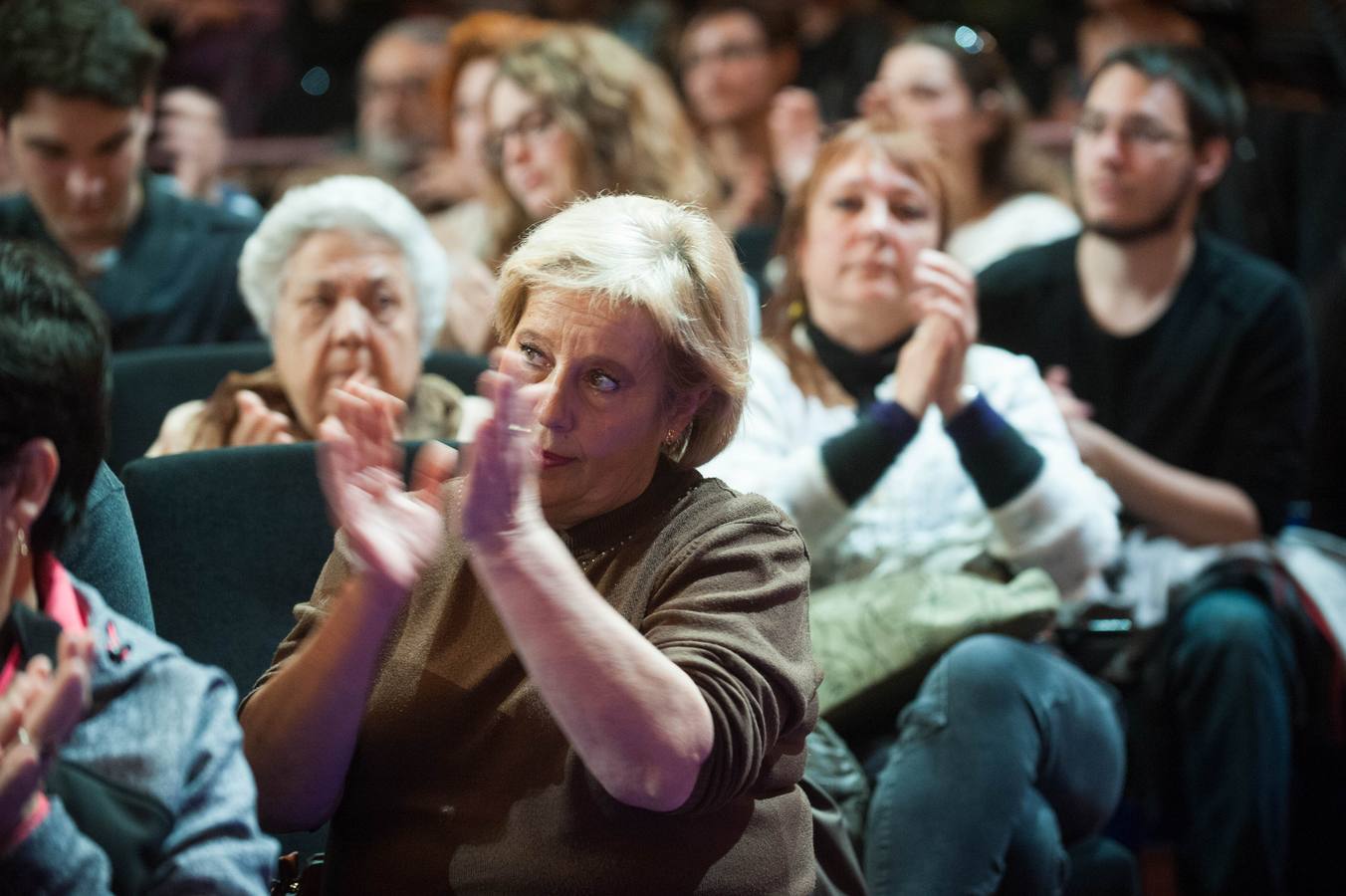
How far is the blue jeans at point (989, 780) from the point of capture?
1847mm

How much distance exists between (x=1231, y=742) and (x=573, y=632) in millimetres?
1566

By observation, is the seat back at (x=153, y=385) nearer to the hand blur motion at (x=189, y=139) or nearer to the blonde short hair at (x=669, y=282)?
the blonde short hair at (x=669, y=282)

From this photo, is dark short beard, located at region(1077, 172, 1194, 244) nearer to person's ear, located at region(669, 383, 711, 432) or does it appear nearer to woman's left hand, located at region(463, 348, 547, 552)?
person's ear, located at region(669, 383, 711, 432)

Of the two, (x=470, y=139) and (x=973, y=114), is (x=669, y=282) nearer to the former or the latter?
(x=973, y=114)

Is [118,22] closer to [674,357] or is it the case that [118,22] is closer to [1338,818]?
[674,357]

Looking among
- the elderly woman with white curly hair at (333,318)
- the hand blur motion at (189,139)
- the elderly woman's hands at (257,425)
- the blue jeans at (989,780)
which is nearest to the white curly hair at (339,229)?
the elderly woman with white curly hair at (333,318)

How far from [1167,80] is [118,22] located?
6.32 ft

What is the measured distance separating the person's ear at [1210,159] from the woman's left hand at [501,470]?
207 centimetres

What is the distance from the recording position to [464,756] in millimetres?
1410

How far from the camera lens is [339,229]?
7.84ft

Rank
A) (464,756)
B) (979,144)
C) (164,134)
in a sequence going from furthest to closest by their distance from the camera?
1. (164,134)
2. (979,144)
3. (464,756)

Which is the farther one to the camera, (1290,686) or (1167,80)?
(1167,80)

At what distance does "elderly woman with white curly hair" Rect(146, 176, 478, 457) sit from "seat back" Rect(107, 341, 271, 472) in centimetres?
3

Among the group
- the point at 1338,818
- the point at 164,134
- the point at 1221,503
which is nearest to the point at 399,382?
the point at 1221,503
